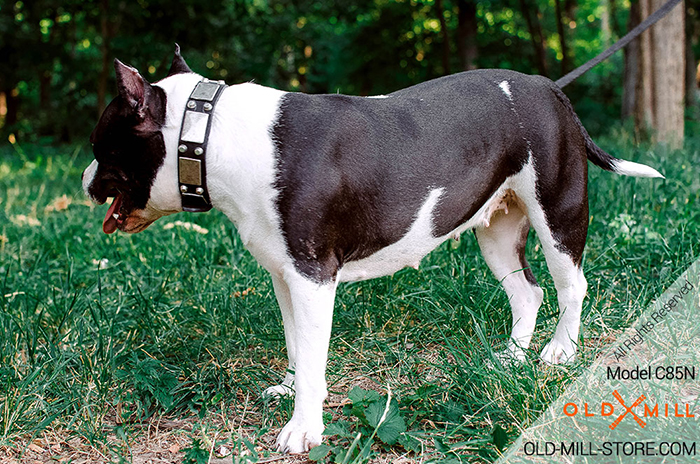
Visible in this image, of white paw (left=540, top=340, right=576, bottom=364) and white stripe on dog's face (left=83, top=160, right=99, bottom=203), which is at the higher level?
white stripe on dog's face (left=83, top=160, right=99, bottom=203)

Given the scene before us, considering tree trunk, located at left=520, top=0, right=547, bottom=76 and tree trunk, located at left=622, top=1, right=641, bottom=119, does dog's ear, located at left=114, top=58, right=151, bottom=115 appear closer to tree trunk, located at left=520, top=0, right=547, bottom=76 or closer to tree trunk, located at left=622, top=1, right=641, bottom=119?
tree trunk, located at left=622, top=1, right=641, bottom=119

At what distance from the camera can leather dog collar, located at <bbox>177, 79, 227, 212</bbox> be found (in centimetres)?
227

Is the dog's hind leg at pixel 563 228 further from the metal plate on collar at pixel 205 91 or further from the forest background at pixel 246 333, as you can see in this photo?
the metal plate on collar at pixel 205 91

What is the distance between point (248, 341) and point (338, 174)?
4.03ft

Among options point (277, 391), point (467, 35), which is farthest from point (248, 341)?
point (467, 35)

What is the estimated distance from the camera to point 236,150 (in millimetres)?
2299

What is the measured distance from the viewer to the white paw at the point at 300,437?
2.44 metres

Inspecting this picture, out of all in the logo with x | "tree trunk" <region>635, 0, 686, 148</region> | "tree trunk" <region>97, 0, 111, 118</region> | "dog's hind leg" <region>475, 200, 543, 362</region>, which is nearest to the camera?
the logo with x

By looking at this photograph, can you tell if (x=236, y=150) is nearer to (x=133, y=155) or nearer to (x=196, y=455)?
(x=133, y=155)

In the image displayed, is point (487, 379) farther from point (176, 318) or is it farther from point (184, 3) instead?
point (184, 3)

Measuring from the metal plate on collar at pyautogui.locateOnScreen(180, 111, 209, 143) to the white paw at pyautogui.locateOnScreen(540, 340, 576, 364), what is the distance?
67.1 inches

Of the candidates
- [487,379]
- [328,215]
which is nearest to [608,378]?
[487,379]

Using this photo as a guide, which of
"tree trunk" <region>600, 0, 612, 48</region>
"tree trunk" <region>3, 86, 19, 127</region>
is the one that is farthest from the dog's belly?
"tree trunk" <region>600, 0, 612, 48</region>

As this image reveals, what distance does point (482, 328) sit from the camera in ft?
10.0
